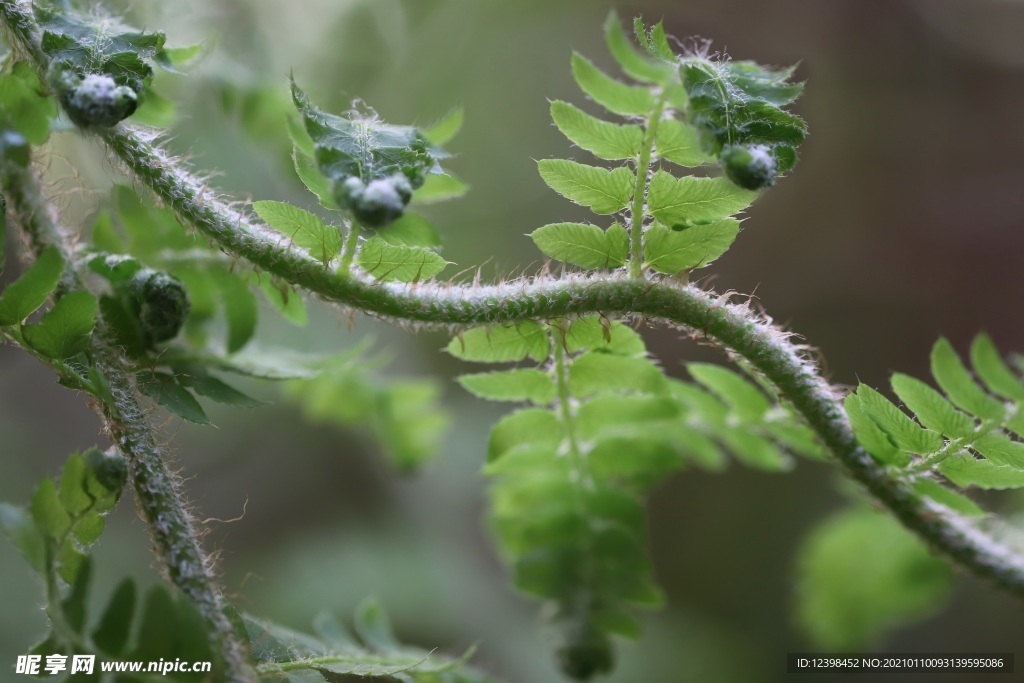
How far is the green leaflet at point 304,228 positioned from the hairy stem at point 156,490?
0.33 metres

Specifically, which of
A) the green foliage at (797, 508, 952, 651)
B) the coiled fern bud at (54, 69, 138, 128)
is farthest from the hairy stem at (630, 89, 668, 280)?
the green foliage at (797, 508, 952, 651)

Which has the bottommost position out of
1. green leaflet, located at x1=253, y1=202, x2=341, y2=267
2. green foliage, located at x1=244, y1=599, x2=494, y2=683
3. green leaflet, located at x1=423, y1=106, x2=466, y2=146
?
green foliage, located at x1=244, y1=599, x2=494, y2=683

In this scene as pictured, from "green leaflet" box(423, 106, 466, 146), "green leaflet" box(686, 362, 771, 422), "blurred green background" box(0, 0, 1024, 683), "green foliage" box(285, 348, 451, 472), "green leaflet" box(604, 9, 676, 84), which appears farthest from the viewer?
"blurred green background" box(0, 0, 1024, 683)

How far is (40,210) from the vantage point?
134cm

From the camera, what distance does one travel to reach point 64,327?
1.28 metres

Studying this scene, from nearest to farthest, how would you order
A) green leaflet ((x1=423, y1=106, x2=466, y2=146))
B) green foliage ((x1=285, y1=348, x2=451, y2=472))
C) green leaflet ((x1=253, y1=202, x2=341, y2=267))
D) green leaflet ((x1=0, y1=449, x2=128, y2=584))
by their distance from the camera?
1. green leaflet ((x1=0, y1=449, x2=128, y2=584))
2. green leaflet ((x1=253, y1=202, x2=341, y2=267))
3. green leaflet ((x1=423, y1=106, x2=466, y2=146))
4. green foliage ((x1=285, y1=348, x2=451, y2=472))

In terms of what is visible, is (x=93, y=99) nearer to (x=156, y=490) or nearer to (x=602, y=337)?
(x=156, y=490)

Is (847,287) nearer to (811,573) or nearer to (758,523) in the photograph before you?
(758,523)

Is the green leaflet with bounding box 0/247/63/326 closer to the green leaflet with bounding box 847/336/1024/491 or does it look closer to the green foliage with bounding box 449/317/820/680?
the green foliage with bounding box 449/317/820/680

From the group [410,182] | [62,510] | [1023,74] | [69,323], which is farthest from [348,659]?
[1023,74]

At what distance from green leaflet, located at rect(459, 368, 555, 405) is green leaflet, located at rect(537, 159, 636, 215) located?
40 centimetres

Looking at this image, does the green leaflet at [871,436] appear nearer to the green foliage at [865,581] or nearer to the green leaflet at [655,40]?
the green leaflet at [655,40]

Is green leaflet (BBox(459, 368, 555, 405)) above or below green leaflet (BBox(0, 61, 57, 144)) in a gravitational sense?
below

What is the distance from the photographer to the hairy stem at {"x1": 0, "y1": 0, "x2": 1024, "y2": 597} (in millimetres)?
1357
